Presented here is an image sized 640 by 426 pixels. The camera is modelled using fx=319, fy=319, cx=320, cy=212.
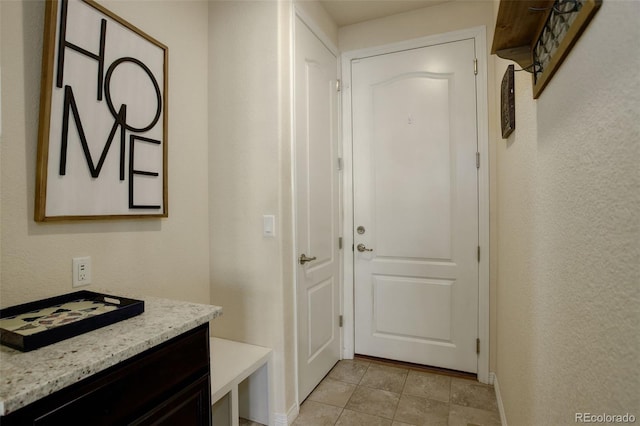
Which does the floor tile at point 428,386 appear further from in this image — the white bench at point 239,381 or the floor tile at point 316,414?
the white bench at point 239,381

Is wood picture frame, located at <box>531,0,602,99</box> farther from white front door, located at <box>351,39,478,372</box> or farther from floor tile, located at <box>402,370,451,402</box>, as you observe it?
floor tile, located at <box>402,370,451,402</box>

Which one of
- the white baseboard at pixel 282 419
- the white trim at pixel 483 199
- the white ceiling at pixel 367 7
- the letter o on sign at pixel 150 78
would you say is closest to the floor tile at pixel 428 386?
the white trim at pixel 483 199

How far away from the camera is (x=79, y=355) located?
0.79 metres

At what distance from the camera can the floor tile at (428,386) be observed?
2084 mm

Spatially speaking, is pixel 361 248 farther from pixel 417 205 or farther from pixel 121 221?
pixel 121 221

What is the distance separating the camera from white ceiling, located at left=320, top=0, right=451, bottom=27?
2.30 metres

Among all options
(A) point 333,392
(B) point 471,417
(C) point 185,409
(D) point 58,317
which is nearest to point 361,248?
(A) point 333,392

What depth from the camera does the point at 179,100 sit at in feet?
5.81

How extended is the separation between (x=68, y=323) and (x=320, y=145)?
1752 millimetres

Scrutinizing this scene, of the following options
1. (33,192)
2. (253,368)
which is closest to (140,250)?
(33,192)

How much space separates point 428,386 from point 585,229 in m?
Result: 1.92

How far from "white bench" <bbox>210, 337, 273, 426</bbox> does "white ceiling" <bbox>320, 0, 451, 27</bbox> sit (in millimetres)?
2391

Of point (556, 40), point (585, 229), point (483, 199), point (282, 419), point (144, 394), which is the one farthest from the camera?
point (483, 199)

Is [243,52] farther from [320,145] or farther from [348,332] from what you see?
[348,332]
